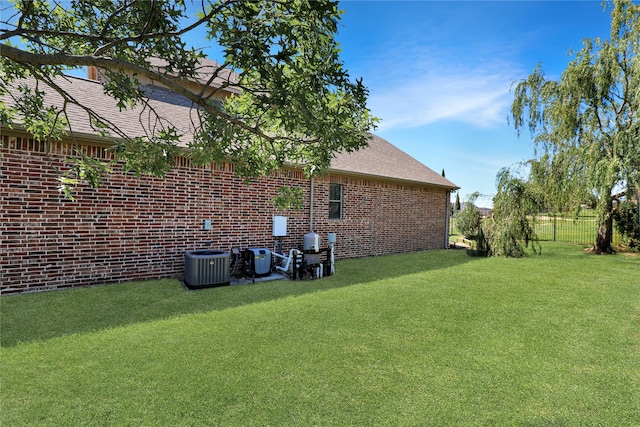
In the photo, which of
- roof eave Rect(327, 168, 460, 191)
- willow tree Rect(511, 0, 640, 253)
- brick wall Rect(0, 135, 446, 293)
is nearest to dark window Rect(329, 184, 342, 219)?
brick wall Rect(0, 135, 446, 293)

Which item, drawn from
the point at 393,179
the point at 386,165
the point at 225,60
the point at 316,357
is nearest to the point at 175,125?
the point at 225,60

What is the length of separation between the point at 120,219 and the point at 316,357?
198 inches

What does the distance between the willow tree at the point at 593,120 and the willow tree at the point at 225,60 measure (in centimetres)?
1136

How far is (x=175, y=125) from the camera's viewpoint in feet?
26.8

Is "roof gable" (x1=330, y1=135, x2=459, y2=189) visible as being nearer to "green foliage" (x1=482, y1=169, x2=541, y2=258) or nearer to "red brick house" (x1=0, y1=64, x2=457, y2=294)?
"red brick house" (x1=0, y1=64, x2=457, y2=294)

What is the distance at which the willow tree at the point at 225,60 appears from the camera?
7.01ft

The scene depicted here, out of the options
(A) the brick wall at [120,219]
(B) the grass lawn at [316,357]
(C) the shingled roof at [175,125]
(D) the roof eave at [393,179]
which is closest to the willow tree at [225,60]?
(C) the shingled roof at [175,125]

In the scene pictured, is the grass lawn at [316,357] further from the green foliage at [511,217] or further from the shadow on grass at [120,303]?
the green foliage at [511,217]

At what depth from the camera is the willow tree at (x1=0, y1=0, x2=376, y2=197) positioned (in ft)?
7.01

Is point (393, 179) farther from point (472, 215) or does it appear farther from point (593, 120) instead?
point (593, 120)

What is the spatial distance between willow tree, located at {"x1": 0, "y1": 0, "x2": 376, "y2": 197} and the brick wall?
139 cm

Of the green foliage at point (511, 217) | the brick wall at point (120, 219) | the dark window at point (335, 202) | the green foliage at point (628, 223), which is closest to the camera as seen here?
the brick wall at point (120, 219)

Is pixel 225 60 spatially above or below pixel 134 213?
above

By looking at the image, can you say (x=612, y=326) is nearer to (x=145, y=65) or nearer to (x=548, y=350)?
(x=548, y=350)
